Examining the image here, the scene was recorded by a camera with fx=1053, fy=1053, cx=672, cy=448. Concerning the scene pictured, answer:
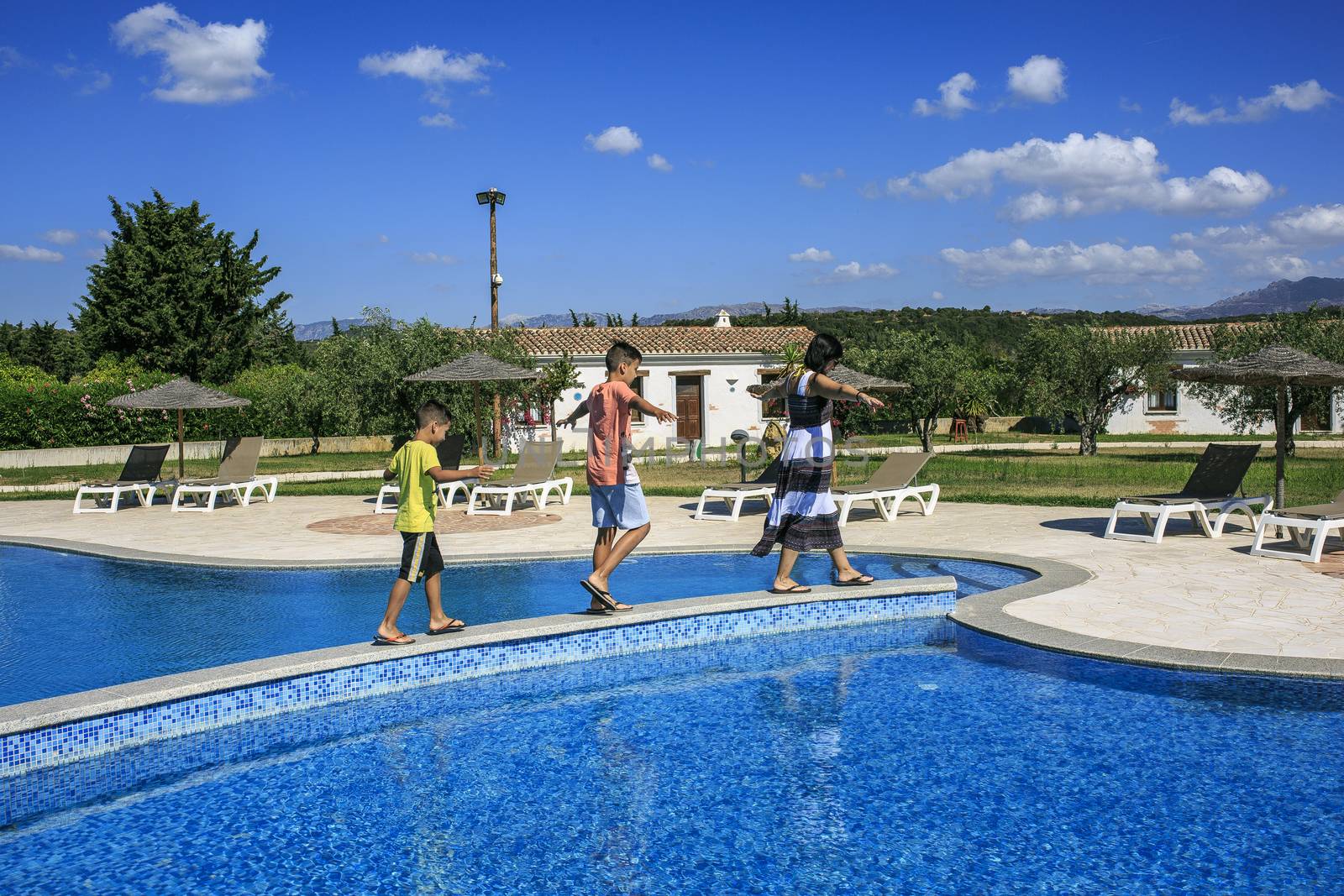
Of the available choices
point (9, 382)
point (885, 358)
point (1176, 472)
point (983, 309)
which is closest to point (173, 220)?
point (9, 382)

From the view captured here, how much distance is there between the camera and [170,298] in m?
34.4

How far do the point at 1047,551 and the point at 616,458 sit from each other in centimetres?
477

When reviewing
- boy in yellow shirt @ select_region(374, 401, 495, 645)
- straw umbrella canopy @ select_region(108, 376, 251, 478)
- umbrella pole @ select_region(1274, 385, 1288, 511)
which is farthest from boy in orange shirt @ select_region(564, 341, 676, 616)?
straw umbrella canopy @ select_region(108, 376, 251, 478)

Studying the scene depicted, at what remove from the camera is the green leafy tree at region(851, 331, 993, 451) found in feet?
90.4

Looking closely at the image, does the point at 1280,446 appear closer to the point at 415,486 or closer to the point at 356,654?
the point at 415,486

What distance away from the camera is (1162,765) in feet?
14.2

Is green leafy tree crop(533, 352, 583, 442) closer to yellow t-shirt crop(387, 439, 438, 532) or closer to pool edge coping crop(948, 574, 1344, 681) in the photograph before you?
pool edge coping crop(948, 574, 1344, 681)

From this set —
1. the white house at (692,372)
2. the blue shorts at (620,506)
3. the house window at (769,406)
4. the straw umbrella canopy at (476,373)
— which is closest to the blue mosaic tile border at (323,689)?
the blue shorts at (620,506)

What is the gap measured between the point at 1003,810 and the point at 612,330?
33.6 metres

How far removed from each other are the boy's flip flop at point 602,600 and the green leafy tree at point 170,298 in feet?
103

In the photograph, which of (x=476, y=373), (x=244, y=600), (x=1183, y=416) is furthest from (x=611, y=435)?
(x=1183, y=416)

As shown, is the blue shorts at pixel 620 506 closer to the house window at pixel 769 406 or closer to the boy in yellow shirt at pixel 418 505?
the boy in yellow shirt at pixel 418 505

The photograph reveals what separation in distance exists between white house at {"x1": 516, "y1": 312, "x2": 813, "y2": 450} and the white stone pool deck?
57.4ft

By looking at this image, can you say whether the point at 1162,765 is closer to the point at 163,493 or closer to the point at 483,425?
the point at 163,493
